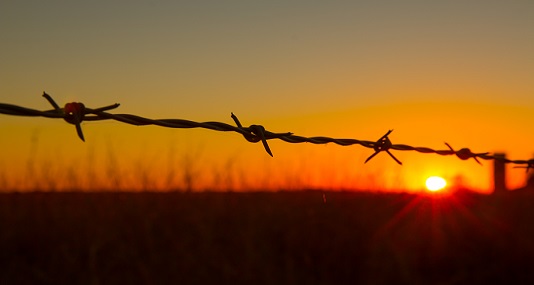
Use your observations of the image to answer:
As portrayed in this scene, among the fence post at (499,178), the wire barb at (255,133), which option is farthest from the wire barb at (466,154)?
the fence post at (499,178)

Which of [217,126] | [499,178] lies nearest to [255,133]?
[217,126]

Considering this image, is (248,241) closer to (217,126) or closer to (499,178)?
(217,126)

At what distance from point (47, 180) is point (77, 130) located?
13.1ft

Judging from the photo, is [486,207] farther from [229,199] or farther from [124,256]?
[124,256]

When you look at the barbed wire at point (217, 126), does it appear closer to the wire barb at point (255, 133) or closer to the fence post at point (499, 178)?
the wire barb at point (255, 133)

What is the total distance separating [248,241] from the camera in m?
5.03

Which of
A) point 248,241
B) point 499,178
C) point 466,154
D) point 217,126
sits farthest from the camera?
point 499,178

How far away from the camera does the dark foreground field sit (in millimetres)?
4398

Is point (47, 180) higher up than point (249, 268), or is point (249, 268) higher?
point (47, 180)

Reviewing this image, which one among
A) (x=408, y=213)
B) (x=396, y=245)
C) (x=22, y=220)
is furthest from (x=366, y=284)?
(x=22, y=220)

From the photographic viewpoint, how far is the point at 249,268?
4.43 metres

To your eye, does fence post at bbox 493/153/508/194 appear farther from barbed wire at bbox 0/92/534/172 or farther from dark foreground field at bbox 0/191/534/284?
barbed wire at bbox 0/92/534/172

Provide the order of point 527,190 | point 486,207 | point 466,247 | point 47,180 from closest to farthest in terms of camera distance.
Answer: point 47,180 < point 466,247 < point 486,207 < point 527,190

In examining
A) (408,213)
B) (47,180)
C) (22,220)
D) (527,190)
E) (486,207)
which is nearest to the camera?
(22,220)
